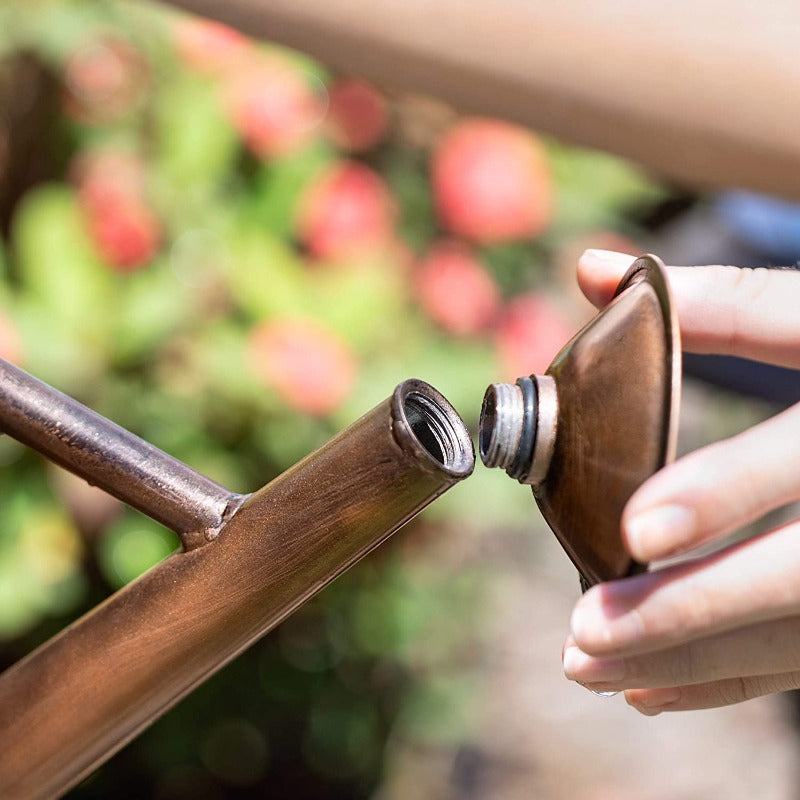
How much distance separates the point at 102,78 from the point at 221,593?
40.2 inches

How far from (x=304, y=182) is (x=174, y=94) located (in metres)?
→ 0.20

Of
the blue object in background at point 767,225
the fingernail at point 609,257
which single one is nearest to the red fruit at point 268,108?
the blue object in background at point 767,225

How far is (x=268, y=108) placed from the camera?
1.19 meters

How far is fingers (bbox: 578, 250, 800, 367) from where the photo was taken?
430 mm

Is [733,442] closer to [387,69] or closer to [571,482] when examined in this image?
[571,482]

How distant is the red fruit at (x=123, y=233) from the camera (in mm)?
1096

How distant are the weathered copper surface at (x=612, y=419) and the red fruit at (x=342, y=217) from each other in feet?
2.72

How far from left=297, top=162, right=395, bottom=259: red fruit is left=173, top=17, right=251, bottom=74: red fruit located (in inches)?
7.3

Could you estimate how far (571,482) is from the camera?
336mm

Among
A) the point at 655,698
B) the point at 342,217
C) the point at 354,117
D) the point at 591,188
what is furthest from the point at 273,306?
the point at 655,698

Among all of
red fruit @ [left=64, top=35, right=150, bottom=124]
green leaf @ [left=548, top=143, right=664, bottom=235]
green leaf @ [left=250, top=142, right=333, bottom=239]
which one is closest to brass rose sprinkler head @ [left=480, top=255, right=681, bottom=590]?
green leaf @ [left=250, top=142, right=333, bottom=239]

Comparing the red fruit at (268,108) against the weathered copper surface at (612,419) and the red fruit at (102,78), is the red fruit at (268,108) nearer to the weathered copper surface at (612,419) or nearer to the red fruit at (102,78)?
the red fruit at (102,78)

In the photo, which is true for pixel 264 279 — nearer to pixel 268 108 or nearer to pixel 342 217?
pixel 342 217

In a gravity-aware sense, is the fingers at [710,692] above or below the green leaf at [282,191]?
below
